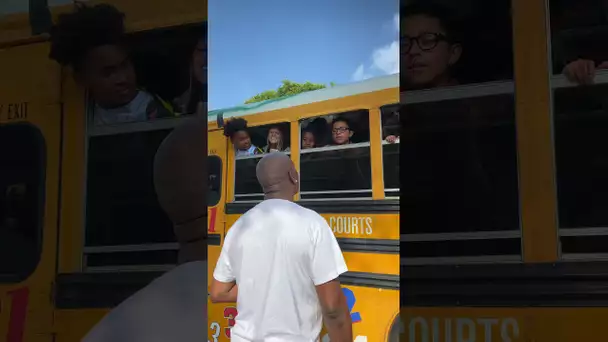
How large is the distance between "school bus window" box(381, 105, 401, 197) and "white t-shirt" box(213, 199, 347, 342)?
7.2 inches

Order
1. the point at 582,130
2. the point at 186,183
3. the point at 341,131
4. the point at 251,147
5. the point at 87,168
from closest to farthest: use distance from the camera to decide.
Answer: the point at 582,130 < the point at 341,131 < the point at 251,147 < the point at 186,183 < the point at 87,168

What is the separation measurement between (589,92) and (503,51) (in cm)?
20

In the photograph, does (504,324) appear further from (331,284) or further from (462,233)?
(331,284)

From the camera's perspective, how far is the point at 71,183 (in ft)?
5.33

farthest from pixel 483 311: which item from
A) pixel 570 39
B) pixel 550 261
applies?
pixel 570 39

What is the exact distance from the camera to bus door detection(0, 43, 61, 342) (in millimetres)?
1636

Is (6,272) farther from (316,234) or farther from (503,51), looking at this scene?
(503,51)

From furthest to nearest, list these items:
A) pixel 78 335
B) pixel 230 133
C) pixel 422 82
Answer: pixel 78 335 → pixel 230 133 → pixel 422 82

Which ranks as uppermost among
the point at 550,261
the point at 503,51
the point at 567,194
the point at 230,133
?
the point at 503,51

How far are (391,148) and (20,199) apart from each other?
3.86 ft

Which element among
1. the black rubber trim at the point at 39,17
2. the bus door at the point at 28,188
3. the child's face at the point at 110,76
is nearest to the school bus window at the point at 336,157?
the child's face at the point at 110,76

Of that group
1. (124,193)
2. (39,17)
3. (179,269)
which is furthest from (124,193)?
(39,17)

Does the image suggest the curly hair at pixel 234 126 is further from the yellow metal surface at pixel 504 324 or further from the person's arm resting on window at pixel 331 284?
the yellow metal surface at pixel 504 324

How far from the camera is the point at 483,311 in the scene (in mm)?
1205
